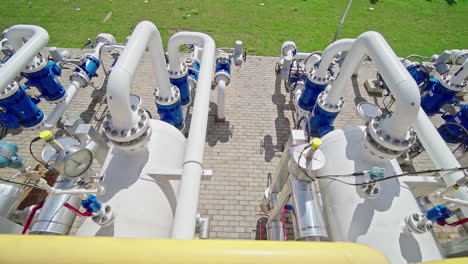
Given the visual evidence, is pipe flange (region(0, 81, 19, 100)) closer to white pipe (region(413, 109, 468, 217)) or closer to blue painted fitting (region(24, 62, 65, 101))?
blue painted fitting (region(24, 62, 65, 101))

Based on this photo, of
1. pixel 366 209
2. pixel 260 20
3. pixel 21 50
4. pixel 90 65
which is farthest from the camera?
pixel 260 20

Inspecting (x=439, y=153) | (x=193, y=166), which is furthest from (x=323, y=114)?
(x=193, y=166)

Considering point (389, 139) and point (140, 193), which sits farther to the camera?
point (389, 139)

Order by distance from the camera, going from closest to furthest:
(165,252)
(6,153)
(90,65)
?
(165,252) → (6,153) → (90,65)

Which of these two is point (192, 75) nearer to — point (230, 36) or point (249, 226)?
point (249, 226)

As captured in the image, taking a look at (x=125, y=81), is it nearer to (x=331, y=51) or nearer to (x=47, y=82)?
(x=331, y=51)

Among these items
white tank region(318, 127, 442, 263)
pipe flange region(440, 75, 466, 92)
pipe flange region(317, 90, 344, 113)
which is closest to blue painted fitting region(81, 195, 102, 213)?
white tank region(318, 127, 442, 263)

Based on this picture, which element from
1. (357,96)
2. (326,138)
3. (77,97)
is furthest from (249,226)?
(77,97)
